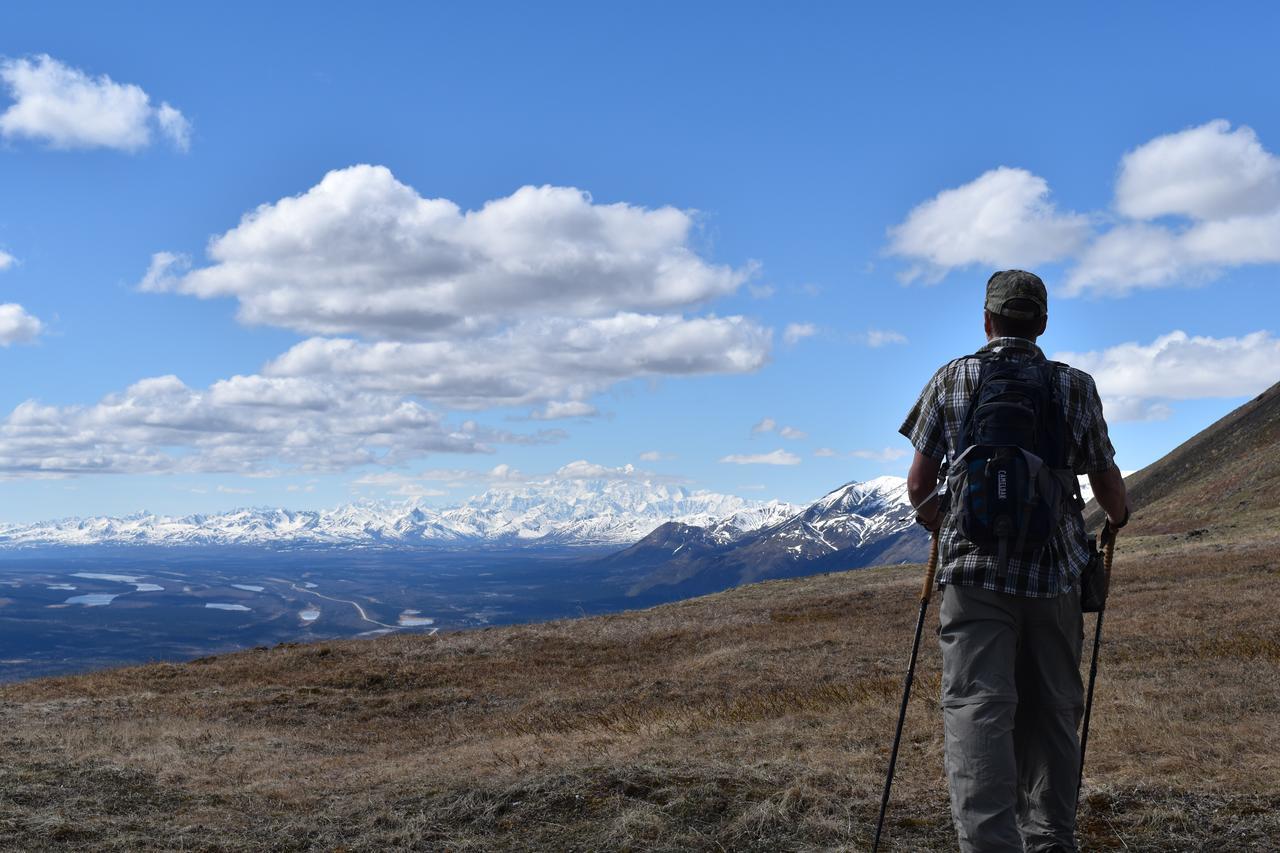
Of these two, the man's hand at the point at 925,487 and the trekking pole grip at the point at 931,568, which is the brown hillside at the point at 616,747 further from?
the man's hand at the point at 925,487

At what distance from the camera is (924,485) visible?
5.86 metres

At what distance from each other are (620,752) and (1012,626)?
5.92m

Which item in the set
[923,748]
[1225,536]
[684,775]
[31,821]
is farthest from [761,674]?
[1225,536]

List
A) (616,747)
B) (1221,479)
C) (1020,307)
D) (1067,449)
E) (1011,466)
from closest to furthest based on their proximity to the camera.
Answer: (1011,466), (1067,449), (1020,307), (616,747), (1221,479)

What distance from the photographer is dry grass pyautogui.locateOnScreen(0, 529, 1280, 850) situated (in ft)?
24.2

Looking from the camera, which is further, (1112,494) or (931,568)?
(931,568)

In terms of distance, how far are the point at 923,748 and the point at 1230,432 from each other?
12501 centimetres

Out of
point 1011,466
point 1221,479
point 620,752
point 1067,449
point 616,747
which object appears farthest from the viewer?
point 1221,479

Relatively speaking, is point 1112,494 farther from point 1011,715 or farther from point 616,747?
point 616,747

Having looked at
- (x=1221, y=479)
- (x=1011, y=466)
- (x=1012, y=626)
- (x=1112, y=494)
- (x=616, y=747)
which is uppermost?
(x=1221, y=479)

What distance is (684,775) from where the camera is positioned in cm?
844

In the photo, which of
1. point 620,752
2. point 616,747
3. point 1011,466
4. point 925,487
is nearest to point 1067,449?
point 1011,466

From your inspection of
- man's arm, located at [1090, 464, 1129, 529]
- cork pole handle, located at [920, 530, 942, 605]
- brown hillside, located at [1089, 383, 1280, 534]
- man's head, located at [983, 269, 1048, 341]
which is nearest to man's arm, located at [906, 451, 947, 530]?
cork pole handle, located at [920, 530, 942, 605]

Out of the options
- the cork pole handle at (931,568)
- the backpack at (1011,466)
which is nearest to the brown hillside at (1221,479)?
the cork pole handle at (931,568)
